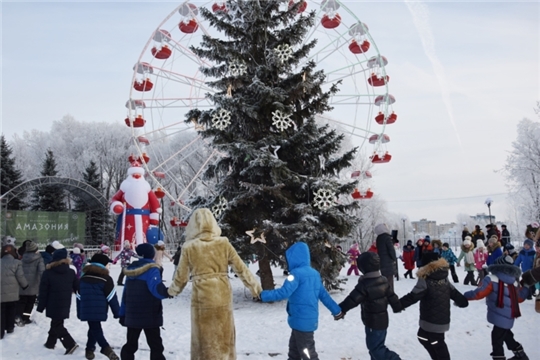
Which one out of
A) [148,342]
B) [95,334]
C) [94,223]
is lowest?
[95,334]

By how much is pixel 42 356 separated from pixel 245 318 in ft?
13.3

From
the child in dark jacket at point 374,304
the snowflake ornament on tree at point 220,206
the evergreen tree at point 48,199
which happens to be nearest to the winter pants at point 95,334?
the child in dark jacket at point 374,304

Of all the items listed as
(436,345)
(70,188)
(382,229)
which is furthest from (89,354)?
(70,188)

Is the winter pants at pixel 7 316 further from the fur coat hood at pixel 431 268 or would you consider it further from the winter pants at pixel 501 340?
the winter pants at pixel 501 340

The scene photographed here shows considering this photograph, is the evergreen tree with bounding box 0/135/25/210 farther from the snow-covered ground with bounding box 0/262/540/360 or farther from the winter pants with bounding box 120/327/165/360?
the winter pants with bounding box 120/327/165/360

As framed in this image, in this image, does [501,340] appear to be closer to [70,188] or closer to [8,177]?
[70,188]

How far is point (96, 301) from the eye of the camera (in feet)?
20.6

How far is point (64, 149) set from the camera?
49156 millimetres

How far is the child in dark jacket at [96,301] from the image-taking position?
6.25m

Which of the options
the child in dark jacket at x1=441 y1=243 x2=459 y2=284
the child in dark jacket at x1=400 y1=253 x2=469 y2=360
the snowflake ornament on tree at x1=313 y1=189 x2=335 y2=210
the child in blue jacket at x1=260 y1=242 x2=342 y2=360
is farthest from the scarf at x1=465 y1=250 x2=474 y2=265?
the child in blue jacket at x1=260 y1=242 x2=342 y2=360

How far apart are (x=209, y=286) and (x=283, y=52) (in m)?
8.32

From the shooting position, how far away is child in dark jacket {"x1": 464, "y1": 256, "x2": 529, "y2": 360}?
5.73 metres

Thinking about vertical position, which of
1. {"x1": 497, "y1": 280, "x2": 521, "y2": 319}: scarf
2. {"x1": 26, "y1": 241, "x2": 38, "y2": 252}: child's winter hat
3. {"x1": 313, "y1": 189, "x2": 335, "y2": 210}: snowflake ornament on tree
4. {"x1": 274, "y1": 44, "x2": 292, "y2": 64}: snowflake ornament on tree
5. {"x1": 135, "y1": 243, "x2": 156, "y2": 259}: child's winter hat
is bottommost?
{"x1": 497, "y1": 280, "x2": 521, "y2": 319}: scarf

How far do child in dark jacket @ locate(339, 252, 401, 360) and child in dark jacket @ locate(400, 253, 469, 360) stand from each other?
0.31 meters
